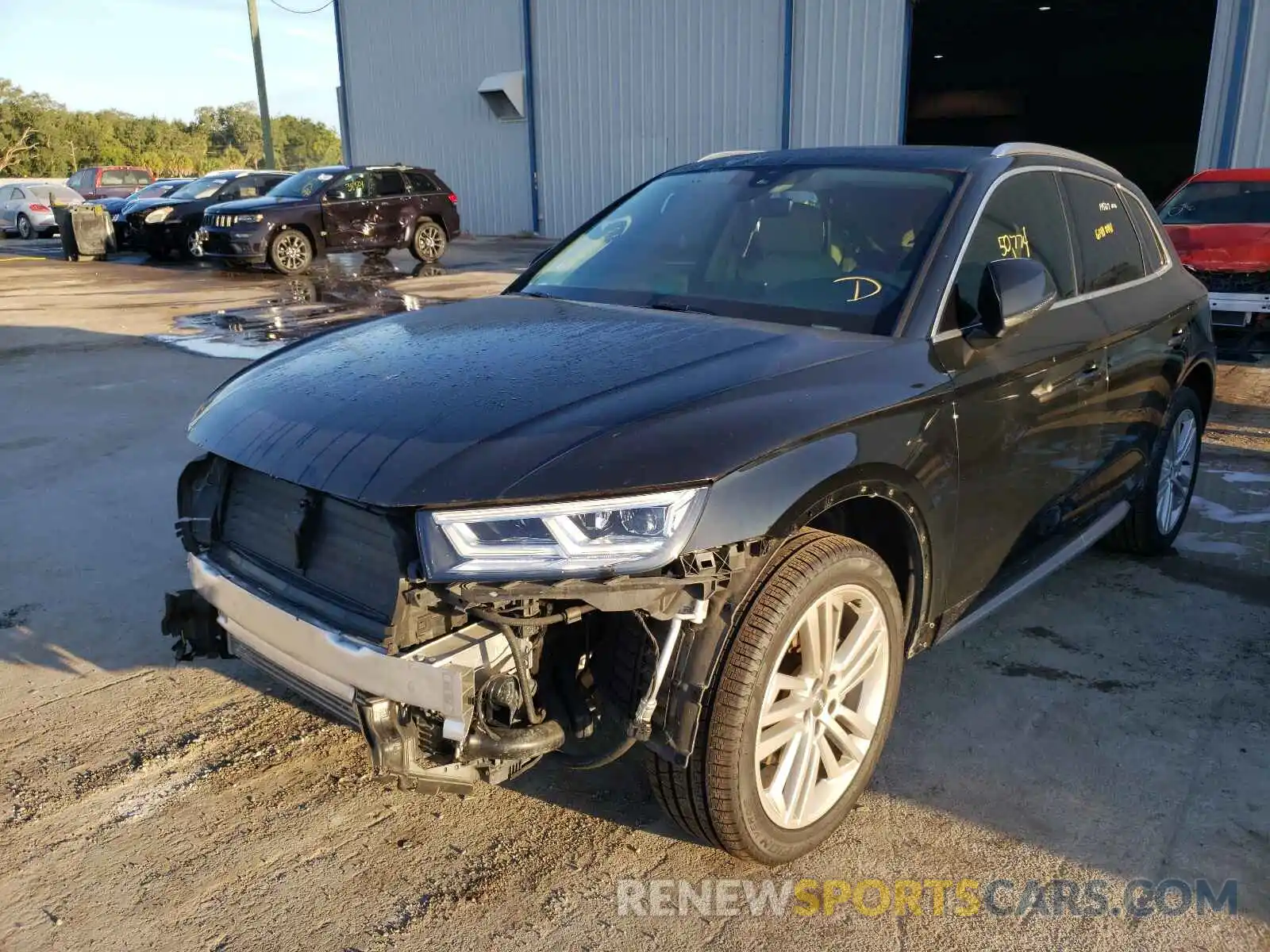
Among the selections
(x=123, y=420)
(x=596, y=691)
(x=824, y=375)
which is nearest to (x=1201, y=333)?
(x=824, y=375)

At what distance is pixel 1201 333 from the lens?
470 cm

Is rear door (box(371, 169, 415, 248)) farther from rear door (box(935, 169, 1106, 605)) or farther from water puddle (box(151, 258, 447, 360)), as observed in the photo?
rear door (box(935, 169, 1106, 605))

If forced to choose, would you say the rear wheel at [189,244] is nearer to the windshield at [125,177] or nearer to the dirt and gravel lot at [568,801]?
the windshield at [125,177]

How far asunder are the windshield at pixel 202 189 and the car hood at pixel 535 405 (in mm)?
19088

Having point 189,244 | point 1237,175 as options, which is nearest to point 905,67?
point 1237,175

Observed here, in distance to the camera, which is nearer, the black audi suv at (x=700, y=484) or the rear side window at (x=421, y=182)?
the black audi suv at (x=700, y=484)

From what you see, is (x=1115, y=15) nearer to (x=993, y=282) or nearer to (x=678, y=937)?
(x=993, y=282)

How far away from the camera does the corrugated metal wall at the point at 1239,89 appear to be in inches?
558

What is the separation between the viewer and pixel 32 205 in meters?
27.3

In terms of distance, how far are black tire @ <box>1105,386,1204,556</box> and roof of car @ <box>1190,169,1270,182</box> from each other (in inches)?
293

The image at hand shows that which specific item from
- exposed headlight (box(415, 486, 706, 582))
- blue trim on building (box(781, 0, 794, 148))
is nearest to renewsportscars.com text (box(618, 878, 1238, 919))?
exposed headlight (box(415, 486, 706, 582))

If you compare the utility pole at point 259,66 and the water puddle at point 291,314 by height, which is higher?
the utility pole at point 259,66

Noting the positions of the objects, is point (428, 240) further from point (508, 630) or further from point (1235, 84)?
point (508, 630)

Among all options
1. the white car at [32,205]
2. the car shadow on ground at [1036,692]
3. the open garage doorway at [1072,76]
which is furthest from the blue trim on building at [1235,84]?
the white car at [32,205]
